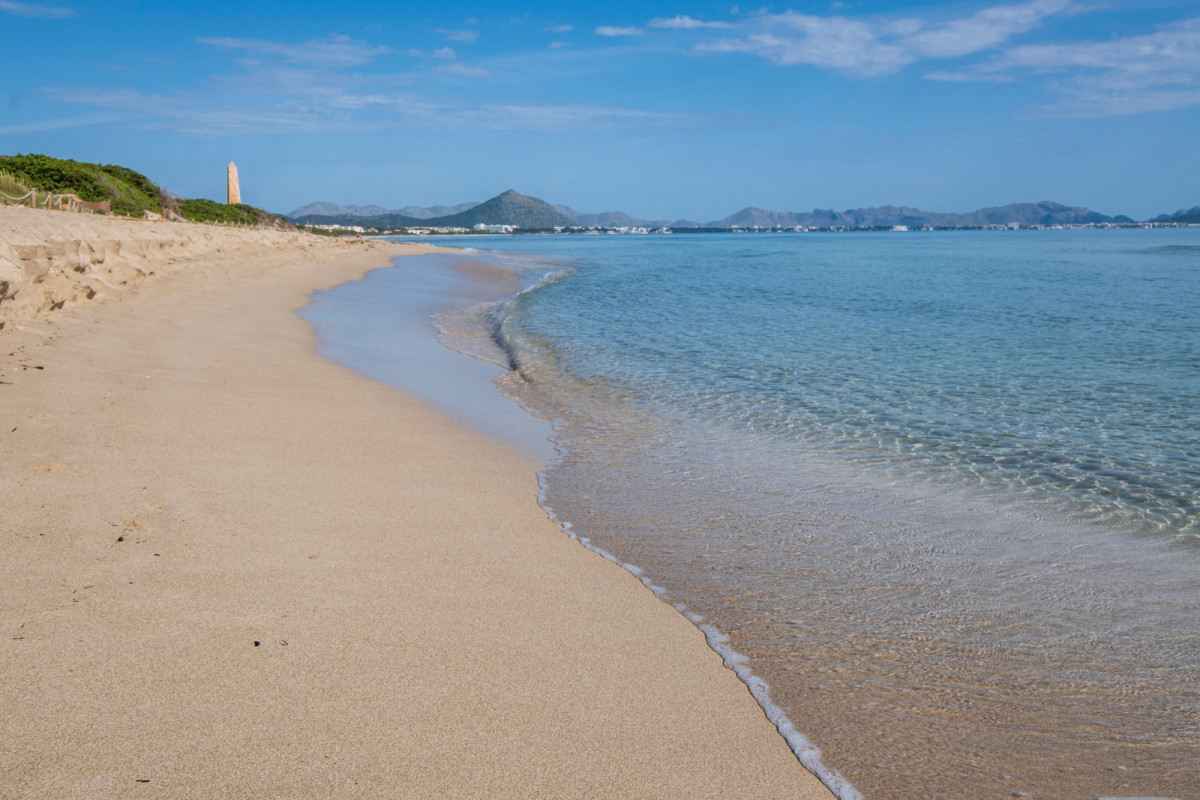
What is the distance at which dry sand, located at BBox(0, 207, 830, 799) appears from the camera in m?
2.56

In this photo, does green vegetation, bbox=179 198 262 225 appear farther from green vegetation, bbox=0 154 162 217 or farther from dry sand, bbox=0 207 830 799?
dry sand, bbox=0 207 830 799

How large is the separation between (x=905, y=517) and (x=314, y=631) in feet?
13.6

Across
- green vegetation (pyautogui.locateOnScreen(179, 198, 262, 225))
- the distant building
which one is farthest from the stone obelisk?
green vegetation (pyautogui.locateOnScreen(179, 198, 262, 225))

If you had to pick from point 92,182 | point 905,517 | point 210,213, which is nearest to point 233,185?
point 210,213

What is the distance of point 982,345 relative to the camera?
1444cm

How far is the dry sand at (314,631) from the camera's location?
2559mm

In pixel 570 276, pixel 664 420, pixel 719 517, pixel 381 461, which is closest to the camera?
pixel 719 517

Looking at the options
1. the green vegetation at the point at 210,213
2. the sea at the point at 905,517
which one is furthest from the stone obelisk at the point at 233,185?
the sea at the point at 905,517

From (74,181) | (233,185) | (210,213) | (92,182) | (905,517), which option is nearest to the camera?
(905,517)

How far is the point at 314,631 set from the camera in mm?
3367

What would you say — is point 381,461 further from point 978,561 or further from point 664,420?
point 978,561

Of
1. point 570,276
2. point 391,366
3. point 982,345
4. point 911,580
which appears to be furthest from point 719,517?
point 570,276

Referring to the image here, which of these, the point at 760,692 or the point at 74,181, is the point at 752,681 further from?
the point at 74,181

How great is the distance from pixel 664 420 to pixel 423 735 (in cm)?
615
